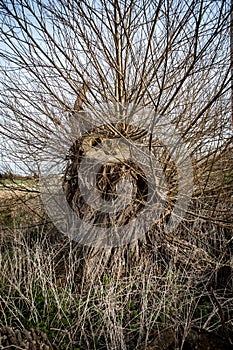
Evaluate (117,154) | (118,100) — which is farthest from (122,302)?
(118,100)

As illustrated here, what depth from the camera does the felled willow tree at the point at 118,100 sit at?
3072 mm

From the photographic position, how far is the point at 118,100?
3395 millimetres

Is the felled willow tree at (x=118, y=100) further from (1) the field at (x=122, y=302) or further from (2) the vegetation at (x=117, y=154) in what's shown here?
(1) the field at (x=122, y=302)

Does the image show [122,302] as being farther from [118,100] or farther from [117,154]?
[118,100]

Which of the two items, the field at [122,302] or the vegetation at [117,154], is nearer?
the field at [122,302]

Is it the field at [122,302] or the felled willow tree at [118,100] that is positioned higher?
the felled willow tree at [118,100]

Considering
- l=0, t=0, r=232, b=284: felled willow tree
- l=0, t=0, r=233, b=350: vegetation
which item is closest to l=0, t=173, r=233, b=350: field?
l=0, t=0, r=233, b=350: vegetation

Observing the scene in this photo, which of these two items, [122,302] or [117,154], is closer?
[122,302]

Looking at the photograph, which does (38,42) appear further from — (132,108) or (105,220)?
(105,220)

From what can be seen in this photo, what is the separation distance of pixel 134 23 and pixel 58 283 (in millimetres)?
2537

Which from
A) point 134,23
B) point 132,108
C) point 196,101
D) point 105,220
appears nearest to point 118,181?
point 105,220

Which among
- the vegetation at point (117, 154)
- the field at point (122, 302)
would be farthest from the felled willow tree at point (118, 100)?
the field at point (122, 302)

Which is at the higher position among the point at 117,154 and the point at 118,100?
the point at 118,100

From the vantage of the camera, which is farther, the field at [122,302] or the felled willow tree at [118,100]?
the felled willow tree at [118,100]
